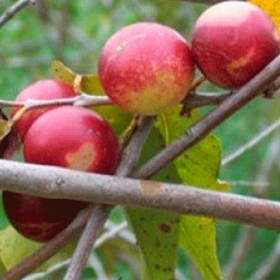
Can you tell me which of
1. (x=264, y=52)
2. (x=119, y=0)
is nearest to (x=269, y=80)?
(x=264, y=52)

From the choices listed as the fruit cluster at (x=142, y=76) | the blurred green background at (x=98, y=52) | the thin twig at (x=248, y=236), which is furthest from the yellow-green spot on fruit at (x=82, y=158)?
the blurred green background at (x=98, y=52)

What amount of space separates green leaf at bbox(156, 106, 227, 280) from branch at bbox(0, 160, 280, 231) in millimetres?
134

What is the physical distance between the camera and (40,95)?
0.57 m

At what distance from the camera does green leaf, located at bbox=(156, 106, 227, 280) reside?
62 centimetres

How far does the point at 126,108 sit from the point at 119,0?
172 centimetres

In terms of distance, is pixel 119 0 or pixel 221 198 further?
pixel 119 0

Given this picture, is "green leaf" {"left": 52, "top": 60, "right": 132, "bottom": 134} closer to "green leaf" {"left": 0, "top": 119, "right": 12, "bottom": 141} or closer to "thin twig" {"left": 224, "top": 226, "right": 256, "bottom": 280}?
"green leaf" {"left": 0, "top": 119, "right": 12, "bottom": 141}

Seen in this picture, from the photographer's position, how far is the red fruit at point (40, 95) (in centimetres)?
56

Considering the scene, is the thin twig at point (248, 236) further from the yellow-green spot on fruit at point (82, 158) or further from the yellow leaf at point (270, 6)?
the yellow-green spot on fruit at point (82, 158)

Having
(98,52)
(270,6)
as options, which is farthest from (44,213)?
(98,52)

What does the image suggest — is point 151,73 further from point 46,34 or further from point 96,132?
point 46,34

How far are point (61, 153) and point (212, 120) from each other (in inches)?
3.1

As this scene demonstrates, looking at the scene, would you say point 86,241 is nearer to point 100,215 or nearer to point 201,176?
point 100,215

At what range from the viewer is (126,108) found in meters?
0.54
